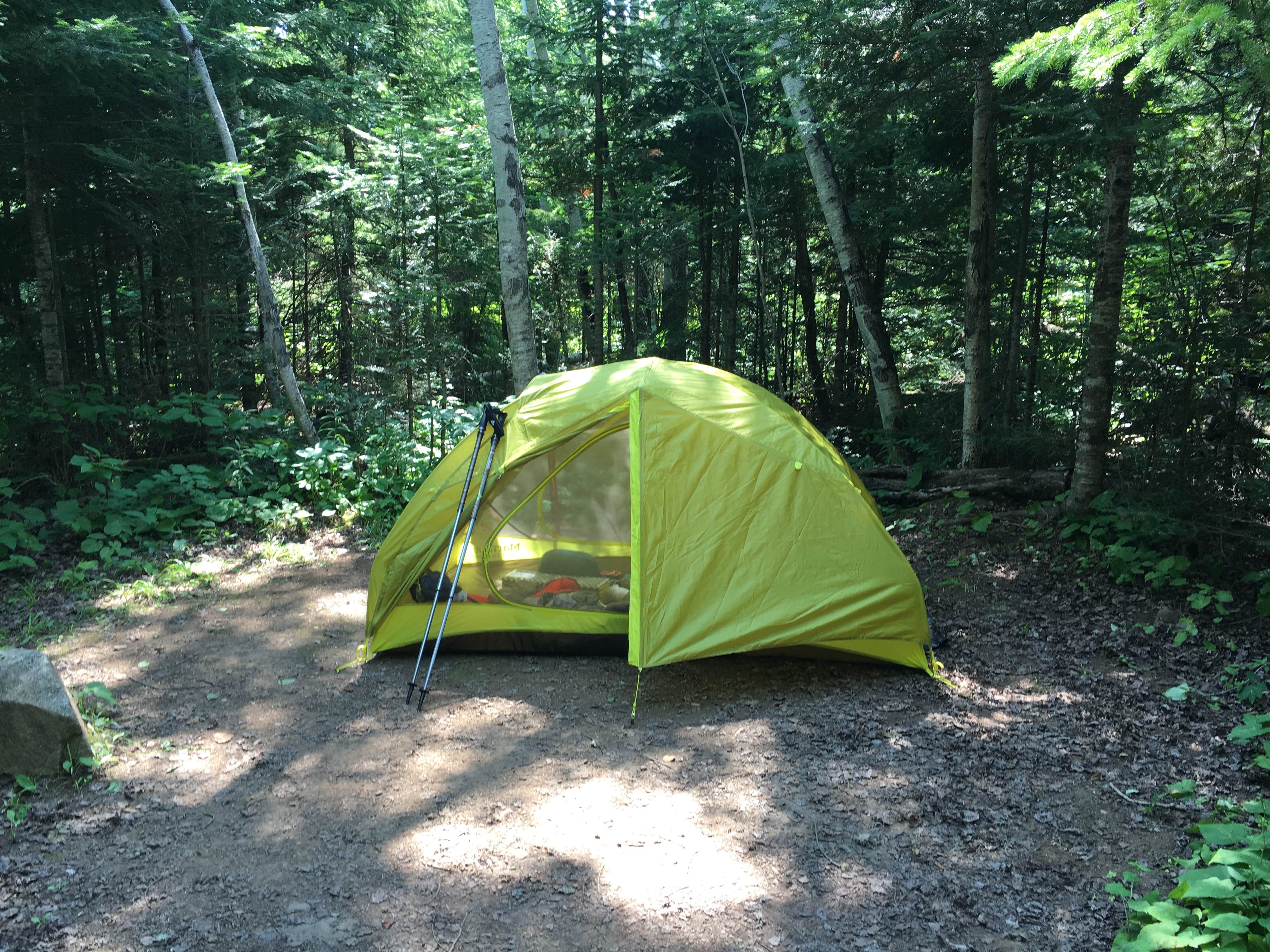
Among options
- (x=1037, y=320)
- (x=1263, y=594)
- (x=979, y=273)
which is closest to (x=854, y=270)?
(x=979, y=273)

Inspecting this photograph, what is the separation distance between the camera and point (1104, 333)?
5.86 m

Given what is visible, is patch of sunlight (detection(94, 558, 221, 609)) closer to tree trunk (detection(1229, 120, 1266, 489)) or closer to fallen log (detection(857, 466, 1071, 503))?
fallen log (detection(857, 466, 1071, 503))

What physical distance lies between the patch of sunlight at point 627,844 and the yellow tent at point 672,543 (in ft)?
3.21

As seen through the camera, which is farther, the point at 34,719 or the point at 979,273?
the point at 979,273

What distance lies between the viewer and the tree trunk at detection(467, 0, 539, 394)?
7992mm

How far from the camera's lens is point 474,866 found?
10.5 feet

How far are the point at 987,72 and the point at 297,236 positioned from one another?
28.9 feet

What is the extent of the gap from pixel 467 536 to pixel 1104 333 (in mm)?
4808

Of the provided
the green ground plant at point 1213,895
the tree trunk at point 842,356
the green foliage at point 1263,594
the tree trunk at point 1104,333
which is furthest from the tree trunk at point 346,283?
the green ground plant at point 1213,895

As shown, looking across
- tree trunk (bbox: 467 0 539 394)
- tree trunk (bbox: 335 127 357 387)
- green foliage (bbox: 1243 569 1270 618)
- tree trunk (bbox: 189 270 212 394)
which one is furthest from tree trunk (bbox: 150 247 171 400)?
green foliage (bbox: 1243 569 1270 618)

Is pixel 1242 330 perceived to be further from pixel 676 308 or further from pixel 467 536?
pixel 676 308

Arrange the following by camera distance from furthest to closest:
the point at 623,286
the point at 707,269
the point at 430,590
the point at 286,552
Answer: the point at 623,286, the point at 707,269, the point at 286,552, the point at 430,590

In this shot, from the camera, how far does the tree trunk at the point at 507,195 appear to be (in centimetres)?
799

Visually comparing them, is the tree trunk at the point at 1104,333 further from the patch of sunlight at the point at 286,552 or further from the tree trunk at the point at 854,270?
the patch of sunlight at the point at 286,552
